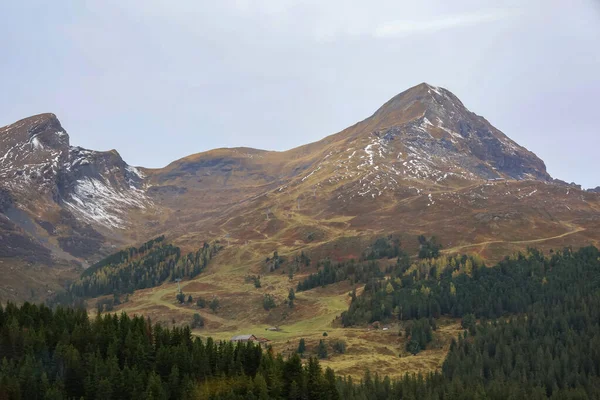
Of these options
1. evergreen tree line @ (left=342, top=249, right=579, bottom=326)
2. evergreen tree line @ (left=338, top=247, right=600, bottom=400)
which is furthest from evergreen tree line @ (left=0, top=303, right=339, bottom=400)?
evergreen tree line @ (left=342, top=249, right=579, bottom=326)

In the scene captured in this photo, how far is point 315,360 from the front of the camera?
96.2 metres

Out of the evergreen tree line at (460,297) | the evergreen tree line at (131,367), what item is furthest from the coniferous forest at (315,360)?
the evergreen tree line at (460,297)

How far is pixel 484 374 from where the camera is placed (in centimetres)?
13262

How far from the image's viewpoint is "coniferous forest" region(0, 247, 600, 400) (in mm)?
89344

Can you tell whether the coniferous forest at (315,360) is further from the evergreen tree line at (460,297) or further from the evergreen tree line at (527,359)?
the evergreen tree line at (460,297)

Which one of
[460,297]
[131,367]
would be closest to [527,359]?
[460,297]

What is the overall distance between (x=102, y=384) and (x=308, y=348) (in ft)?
267

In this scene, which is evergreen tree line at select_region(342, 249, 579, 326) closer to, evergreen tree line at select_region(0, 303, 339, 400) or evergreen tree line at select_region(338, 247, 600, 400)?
evergreen tree line at select_region(338, 247, 600, 400)

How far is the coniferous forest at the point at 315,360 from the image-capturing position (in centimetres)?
8934

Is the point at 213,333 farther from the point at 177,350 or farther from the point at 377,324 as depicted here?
the point at 177,350

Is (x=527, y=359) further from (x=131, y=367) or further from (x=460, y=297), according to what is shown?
(x=131, y=367)

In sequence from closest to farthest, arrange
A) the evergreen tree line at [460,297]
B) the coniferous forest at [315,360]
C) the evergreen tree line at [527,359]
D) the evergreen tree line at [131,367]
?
the evergreen tree line at [131,367] → the coniferous forest at [315,360] → the evergreen tree line at [527,359] → the evergreen tree line at [460,297]

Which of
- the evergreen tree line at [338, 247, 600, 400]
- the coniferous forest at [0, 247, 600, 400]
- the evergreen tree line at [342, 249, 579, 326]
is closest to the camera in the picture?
the coniferous forest at [0, 247, 600, 400]

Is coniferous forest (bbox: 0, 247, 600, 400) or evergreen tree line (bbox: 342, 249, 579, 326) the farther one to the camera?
evergreen tree line (bbox: 342, 249, 579, 326)
